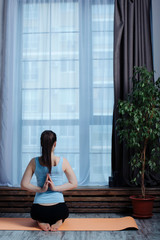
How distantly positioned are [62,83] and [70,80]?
4.2 inches

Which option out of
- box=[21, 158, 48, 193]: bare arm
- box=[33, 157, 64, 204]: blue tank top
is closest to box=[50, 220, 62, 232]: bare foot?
box=[33, 157, 64, 204]: blue tank top

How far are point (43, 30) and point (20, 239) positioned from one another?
2.58 m

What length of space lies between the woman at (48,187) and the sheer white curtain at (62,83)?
107 centimetres

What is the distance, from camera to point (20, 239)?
100 inches

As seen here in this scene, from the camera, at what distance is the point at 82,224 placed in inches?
119

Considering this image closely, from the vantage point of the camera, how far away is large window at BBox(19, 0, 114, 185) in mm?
3980

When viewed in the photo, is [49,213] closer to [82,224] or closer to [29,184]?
[29,184]

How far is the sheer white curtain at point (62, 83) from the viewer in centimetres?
398

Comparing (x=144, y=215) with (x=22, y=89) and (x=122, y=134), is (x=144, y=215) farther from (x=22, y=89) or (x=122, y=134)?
(x=22, y=89)

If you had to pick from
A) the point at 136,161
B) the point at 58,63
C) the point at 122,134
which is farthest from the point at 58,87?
the point at 136,161

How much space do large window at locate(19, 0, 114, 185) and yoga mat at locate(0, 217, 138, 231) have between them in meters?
0.80

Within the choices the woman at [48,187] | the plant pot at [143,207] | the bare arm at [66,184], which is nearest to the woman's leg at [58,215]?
the woman at [48,187]

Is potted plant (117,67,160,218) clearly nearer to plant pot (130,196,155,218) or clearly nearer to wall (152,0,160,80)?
plant pot (130,196,155,218)

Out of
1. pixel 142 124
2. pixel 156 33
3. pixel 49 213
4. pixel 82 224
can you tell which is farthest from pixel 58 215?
pixel 156 33
